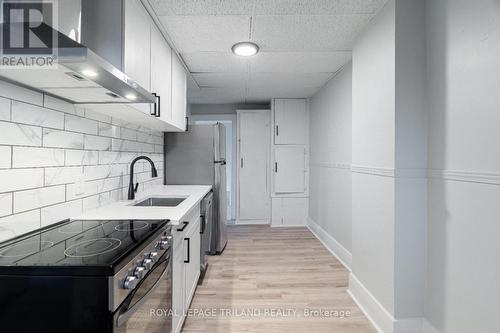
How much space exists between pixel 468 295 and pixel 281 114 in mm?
3571

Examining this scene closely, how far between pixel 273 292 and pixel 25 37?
2.37m

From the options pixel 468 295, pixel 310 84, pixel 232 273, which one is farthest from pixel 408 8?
pixel 232 273

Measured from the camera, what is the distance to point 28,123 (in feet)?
4.17

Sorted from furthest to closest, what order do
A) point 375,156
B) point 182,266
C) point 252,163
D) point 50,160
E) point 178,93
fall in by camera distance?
point 252,163 → point 178,93 → point 375,156 → point 182,266 → point 50,160

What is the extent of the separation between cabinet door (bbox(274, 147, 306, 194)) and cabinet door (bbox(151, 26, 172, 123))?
2.50m

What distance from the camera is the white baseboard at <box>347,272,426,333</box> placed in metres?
1.69

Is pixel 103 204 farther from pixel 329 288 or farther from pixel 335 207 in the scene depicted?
pixel 335 207

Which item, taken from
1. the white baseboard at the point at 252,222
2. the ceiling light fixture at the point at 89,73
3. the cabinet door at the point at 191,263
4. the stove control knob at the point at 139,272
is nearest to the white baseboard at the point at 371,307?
the cabinet door at the point at 191,263

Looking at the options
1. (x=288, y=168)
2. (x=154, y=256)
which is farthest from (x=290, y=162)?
(x=154, y=256)

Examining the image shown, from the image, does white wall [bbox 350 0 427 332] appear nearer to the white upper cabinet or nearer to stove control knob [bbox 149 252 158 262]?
stove control knob [bbox 149 252 158 262]

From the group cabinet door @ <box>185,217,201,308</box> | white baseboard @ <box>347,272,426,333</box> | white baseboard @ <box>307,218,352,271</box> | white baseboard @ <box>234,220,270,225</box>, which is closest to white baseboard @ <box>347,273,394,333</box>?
white baseboard @ <box>347,272,426,333</box>

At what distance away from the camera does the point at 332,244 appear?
338 centimetres

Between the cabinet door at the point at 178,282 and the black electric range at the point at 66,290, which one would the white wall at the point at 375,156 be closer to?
the cabinet door at the point at 178,282

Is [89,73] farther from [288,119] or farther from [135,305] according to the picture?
[288,119]
